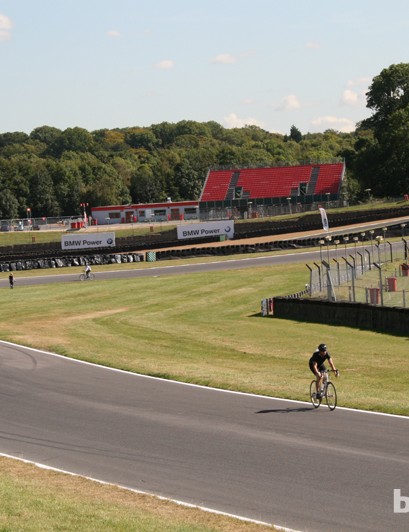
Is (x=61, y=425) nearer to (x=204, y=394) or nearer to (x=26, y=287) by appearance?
(x=204, y=394)

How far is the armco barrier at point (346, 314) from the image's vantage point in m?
34.6

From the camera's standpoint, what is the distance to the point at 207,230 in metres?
87.6

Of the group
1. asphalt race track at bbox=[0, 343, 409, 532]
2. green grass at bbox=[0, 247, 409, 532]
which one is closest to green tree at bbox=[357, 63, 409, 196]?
green grass at bbox=[0, 247, 409, 532]

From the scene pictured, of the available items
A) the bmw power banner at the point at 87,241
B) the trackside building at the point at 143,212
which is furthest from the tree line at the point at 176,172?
the bmw power banner at the point at 87,241

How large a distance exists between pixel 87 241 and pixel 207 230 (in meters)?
11.6

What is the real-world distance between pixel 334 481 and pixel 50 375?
1488cm

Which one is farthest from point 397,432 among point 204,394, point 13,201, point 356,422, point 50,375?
point 13,201

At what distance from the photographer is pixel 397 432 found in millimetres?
17859

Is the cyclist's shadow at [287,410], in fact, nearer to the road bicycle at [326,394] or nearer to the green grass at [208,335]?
the road bicycle at [326,394]

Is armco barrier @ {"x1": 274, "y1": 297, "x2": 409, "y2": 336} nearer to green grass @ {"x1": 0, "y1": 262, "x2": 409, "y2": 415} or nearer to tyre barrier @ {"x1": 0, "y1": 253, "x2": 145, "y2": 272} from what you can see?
green grass @ {"x1": 0, "y1": 262, "x2": 409, "y2": 415}

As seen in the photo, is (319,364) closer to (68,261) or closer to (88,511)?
(88,511)

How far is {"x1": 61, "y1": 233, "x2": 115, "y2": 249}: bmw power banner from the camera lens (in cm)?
8381

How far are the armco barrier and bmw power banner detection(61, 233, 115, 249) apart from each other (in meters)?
43.9

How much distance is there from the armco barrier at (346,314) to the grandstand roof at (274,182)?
276 ft
